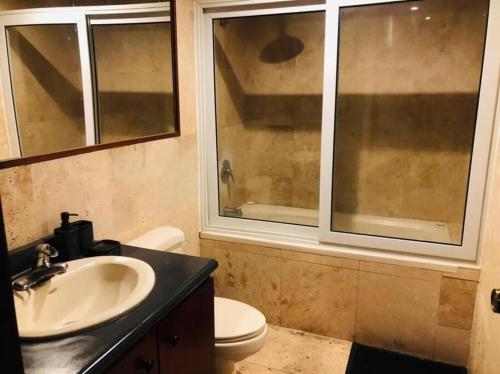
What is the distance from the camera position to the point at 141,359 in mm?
1076

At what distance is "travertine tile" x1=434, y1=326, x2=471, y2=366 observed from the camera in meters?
2.09

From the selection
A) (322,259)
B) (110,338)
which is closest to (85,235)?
(110,338)

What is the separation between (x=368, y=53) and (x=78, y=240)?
2.27 metres

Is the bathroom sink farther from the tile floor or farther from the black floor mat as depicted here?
the black floor mat

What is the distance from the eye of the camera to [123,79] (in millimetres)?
1863

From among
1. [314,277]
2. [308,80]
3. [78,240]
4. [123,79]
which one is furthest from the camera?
[308,80]

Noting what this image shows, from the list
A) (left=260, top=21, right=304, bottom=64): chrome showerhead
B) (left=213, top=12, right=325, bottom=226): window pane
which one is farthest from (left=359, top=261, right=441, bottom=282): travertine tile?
(left=260, top=21, right=304, bottom=64): chrome showerhead

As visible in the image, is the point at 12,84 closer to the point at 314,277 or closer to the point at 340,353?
the point at 314,277

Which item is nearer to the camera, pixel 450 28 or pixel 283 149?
pixel 450 28

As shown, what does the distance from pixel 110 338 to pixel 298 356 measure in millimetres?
1517

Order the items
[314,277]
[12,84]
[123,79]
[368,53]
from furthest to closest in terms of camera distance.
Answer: [368,53] → [314,277] → [123,79] → [12,84]

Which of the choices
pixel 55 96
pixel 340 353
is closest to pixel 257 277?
pixel 340 353

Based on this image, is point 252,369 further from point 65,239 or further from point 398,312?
point 65,239

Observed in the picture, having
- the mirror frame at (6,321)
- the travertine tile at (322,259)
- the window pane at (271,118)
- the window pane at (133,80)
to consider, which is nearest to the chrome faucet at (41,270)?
the window pane at (133,80)
